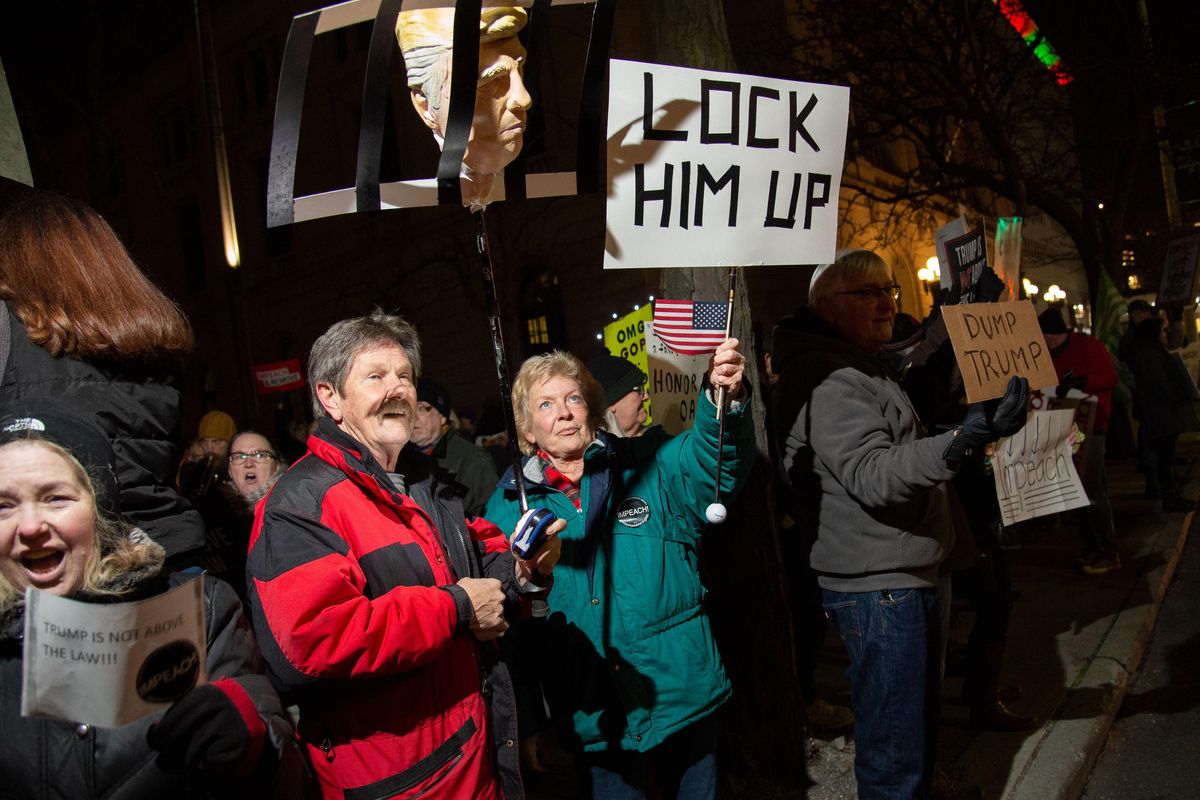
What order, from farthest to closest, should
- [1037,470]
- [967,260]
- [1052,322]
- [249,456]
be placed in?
[1052,322]
[249,456]
[1037,470]
[967,260]

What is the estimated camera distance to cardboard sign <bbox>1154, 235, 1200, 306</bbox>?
10352 millimetres

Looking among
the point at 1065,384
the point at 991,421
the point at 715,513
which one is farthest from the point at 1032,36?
the point at 715,513

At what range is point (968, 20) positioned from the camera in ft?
41.1

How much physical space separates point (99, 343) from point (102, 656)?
1.02m

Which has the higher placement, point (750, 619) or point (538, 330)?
point (538, 330)

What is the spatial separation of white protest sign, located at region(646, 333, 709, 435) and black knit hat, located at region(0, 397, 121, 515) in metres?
2.91

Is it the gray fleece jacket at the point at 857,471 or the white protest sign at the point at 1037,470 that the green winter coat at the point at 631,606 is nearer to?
the gray fleece jacket at the point at 857,471

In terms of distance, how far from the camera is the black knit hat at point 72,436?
1.63m

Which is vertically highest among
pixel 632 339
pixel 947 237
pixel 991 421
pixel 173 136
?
pixel 173 136

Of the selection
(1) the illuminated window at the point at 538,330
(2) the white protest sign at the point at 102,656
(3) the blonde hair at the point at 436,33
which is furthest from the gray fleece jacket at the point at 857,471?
(1) the illuminated window at the point at 538,330

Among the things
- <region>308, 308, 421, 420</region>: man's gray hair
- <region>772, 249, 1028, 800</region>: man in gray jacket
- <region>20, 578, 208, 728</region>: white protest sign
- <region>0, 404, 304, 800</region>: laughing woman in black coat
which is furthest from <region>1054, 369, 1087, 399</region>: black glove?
<region>20, 578, 208, 728</region>: white protest sign

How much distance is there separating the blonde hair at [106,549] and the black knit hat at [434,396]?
11.1 feet

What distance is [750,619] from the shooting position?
3844 mm

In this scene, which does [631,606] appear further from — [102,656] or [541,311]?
[541,311]
